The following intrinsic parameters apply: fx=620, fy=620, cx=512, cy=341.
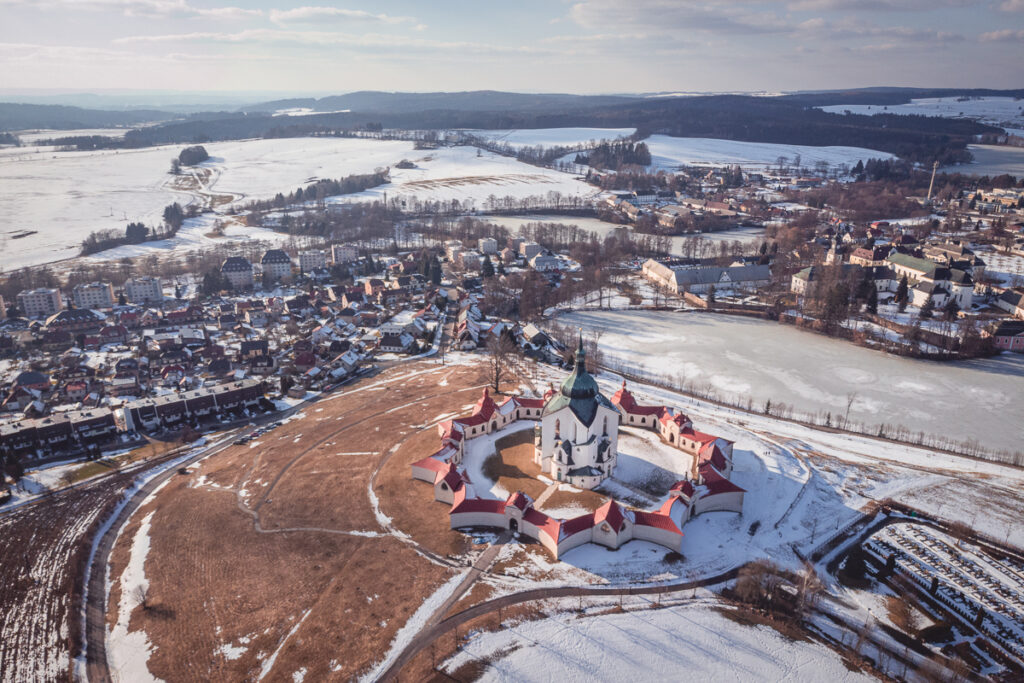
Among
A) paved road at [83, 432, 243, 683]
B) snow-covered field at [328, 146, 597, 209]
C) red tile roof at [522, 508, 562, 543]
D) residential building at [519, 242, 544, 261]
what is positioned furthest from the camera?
snow-covered field at [328, 146, 597, 209]

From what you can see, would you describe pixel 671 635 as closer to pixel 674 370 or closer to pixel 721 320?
pixel 674 370

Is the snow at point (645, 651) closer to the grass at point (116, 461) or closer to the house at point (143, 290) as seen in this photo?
the grass at point (116, 461)

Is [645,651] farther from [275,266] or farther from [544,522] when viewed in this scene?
[275,266]

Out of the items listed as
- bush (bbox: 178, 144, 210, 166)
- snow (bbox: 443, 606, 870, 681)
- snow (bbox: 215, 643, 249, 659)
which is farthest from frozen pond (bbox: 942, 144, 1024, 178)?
bush (bbox: 178, 144, 210, 166)

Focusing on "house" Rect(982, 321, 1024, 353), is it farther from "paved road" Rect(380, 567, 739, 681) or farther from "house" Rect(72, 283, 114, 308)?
"house" Rect(72, 283, 114, 308)

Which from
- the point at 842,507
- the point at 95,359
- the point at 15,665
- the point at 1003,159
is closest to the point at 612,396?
the point at 842,507

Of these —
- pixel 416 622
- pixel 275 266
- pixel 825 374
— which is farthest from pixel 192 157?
pixel 416 622
